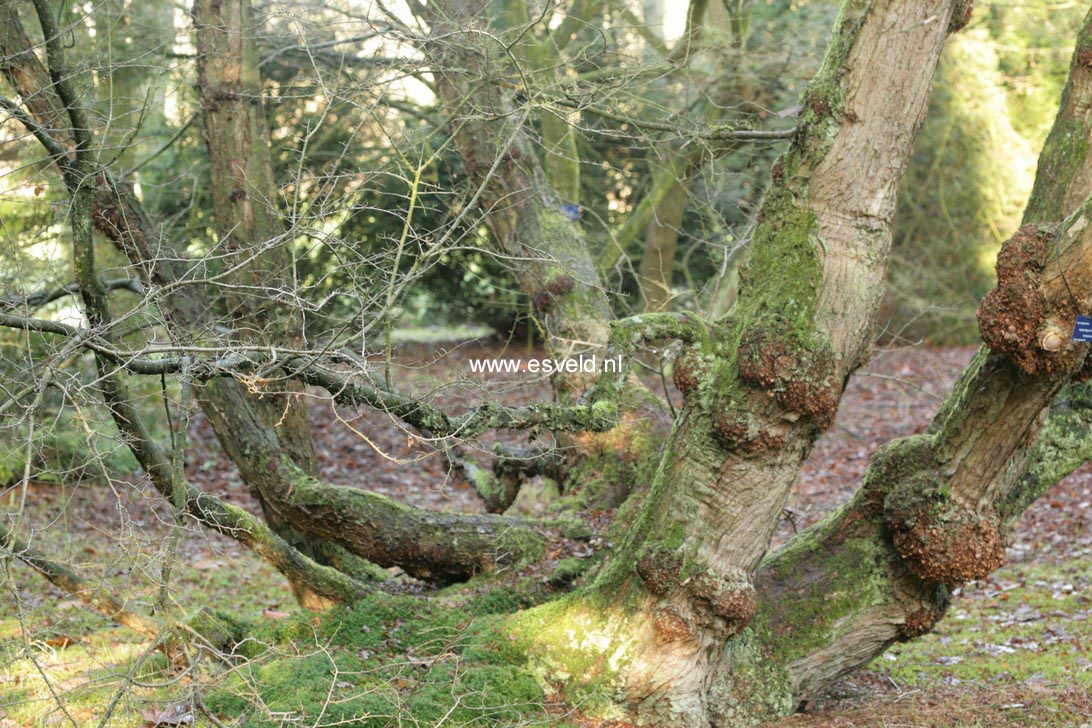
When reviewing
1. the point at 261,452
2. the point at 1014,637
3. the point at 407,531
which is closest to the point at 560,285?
the point at 407,531

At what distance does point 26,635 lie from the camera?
10.6 feet

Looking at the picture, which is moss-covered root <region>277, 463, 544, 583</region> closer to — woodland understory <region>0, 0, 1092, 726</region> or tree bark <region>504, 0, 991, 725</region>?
woodland understory <region>0, 0, 1092, 726</region>

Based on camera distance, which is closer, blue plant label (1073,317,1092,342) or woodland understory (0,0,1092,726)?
blue plant label (1073,317,1092,342)

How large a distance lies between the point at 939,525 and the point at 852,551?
0.60 metres

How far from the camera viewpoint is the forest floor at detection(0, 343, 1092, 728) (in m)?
4.67

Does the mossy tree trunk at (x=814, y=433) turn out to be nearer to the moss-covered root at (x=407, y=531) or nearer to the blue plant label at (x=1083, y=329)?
the blue plant label at (x=1083, y=329)

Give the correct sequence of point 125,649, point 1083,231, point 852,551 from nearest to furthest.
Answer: point 1083,231 → point 852,551 → point 125,649

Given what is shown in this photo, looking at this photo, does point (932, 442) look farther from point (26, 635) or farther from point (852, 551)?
point (26, 635)

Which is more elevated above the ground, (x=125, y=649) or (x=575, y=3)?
(x=575, y=3)

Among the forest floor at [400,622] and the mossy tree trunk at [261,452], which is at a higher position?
the mossy tree trunk at [261,452]

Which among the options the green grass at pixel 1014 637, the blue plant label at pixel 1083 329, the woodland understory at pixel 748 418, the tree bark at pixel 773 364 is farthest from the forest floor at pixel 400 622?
the blue plant label at pixel 1083 329

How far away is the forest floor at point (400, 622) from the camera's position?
467cm

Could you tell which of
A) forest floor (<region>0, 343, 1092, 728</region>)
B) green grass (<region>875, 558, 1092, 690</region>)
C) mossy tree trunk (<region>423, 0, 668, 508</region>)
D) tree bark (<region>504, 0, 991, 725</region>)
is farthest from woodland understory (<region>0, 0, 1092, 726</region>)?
green grass (<region>875, 558, 1092, 690</region>)

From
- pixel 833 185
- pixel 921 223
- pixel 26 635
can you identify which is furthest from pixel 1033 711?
pixel 921 223
